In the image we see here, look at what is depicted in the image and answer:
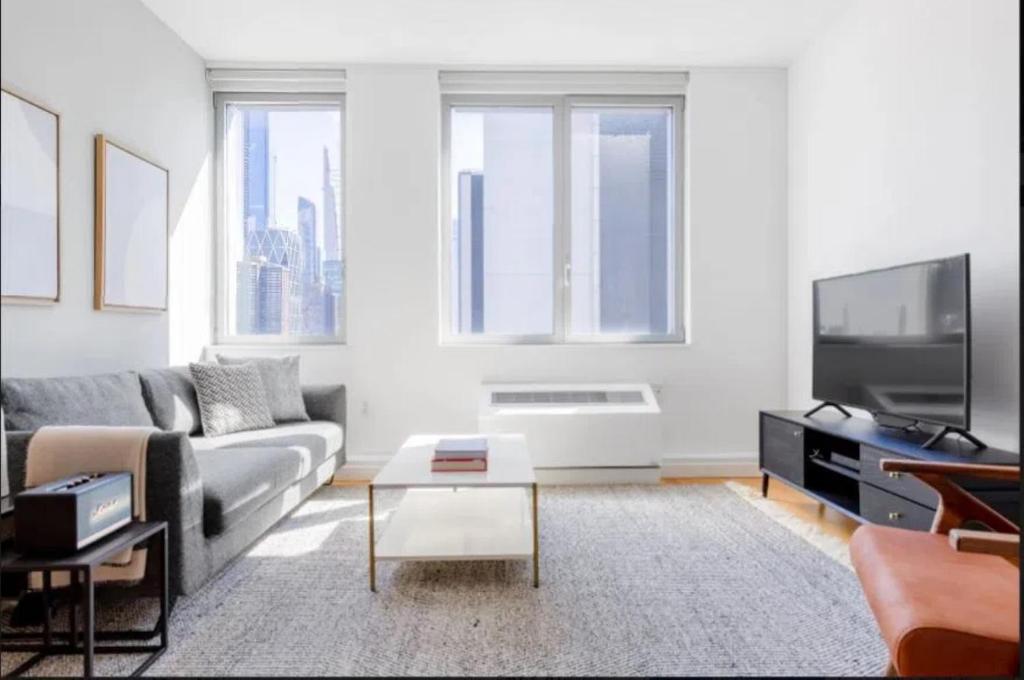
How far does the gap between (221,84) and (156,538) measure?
3.30 metres

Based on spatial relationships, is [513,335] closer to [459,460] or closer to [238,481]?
[459,460]

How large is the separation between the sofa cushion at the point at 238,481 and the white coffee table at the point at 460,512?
505 millimetres

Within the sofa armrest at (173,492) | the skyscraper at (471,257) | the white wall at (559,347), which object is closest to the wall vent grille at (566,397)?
the white wall at (559,347)

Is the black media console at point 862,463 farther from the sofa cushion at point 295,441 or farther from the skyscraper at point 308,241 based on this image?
the skyscraper at point 308,241

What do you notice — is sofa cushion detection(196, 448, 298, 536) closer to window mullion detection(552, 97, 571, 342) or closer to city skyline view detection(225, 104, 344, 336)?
city skyline view detection(225, 104, 344, 336)

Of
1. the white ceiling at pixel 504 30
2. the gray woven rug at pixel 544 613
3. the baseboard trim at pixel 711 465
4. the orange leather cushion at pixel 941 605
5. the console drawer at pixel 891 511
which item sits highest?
the white ceiling at pixel 504 30

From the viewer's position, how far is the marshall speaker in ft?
4.66

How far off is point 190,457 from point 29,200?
1.02 m

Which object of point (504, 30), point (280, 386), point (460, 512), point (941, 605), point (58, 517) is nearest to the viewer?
point (941, 605)

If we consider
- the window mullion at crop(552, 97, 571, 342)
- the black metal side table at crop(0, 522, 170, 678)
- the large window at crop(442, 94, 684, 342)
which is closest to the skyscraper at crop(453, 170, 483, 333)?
the large window at crop(442, 94, 684, 342)

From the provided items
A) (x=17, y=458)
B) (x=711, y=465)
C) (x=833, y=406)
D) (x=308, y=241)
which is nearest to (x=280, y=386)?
(x=308, y=241)

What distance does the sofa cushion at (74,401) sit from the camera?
1801 mm

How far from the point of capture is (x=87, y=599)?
1.45m

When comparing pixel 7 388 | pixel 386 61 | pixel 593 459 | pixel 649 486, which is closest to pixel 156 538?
pixel 7 388
